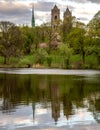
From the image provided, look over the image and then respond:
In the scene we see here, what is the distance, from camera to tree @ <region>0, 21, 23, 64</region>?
11556 cm

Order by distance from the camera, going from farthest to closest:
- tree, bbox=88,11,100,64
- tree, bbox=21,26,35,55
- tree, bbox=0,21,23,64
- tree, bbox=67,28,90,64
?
tree, bbox=21,26,35,55
tree, bbox=0,21,23,64
tree, bbox=67,28,90,64
tree, bbox=88,11,100,64

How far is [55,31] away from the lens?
13162 cm

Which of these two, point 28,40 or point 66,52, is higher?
point 28,40

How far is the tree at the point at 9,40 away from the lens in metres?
116

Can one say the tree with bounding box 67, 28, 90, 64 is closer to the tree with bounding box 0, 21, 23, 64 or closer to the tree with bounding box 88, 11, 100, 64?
the tree with bounding box 88, 11, 100, 64

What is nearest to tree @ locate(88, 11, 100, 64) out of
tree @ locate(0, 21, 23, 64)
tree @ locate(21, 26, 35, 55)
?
tree @ locate(0, 21, 23, 64)

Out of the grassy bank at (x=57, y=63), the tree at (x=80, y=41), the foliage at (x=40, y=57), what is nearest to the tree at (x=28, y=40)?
the grassy bank at (x=57, y=63)

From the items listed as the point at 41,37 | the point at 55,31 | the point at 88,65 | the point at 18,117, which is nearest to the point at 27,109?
the point at 18,117

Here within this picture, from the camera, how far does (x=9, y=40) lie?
384 ft

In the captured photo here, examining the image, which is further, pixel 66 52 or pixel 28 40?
pixel 28 40

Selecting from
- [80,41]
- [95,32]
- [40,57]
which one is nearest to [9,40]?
[40,57]

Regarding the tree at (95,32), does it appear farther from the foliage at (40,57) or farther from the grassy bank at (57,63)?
the foliage at (40,57)

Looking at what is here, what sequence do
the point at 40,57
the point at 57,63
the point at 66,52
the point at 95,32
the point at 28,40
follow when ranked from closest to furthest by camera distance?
1. the point at 95,32
2. the point at 66,52
3. the point at 40,57
4. the point at 57,63
5. the point at 28,40

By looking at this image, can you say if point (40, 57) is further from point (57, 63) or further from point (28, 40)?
point (28, 40)
